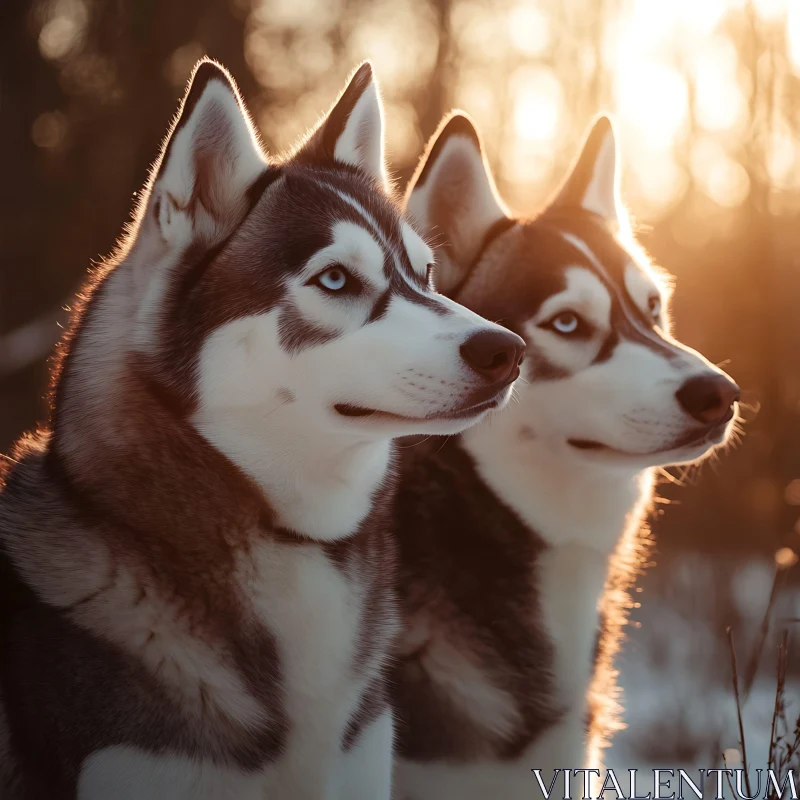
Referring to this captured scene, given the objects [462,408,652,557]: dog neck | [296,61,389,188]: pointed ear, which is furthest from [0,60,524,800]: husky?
[462,408,652,557]: dog neck

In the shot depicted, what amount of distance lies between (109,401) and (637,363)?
53.4 inches

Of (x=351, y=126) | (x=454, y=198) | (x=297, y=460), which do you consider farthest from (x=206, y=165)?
(x=454, y=198)

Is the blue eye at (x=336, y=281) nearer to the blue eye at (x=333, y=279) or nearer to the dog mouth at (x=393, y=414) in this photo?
the blue eye at (x=333, y=279)

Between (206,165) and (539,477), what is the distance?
48.7 inches

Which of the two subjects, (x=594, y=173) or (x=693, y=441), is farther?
(x=594, y=173)

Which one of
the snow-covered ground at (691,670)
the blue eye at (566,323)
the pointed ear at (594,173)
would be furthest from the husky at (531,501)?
the snow-covered ground at (691,670)

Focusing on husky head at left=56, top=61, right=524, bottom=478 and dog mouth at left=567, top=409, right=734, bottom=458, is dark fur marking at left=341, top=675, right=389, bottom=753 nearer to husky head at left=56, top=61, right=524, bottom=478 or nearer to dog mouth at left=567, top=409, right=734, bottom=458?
husky head at left=56, top=61, right=524, bottom=478

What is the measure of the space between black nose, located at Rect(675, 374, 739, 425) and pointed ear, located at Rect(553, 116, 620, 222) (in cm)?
82

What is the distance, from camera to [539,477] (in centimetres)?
253

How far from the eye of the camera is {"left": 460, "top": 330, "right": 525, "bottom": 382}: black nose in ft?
5.92

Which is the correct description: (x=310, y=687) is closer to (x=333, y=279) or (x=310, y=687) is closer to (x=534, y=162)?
(x=333, y=279)

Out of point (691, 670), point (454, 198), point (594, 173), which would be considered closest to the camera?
point (454, 198)

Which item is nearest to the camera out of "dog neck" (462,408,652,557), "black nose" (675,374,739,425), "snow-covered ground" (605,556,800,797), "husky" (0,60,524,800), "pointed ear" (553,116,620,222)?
"husky" (0,60,524,800)

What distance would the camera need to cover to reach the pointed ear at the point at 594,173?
285 cm
